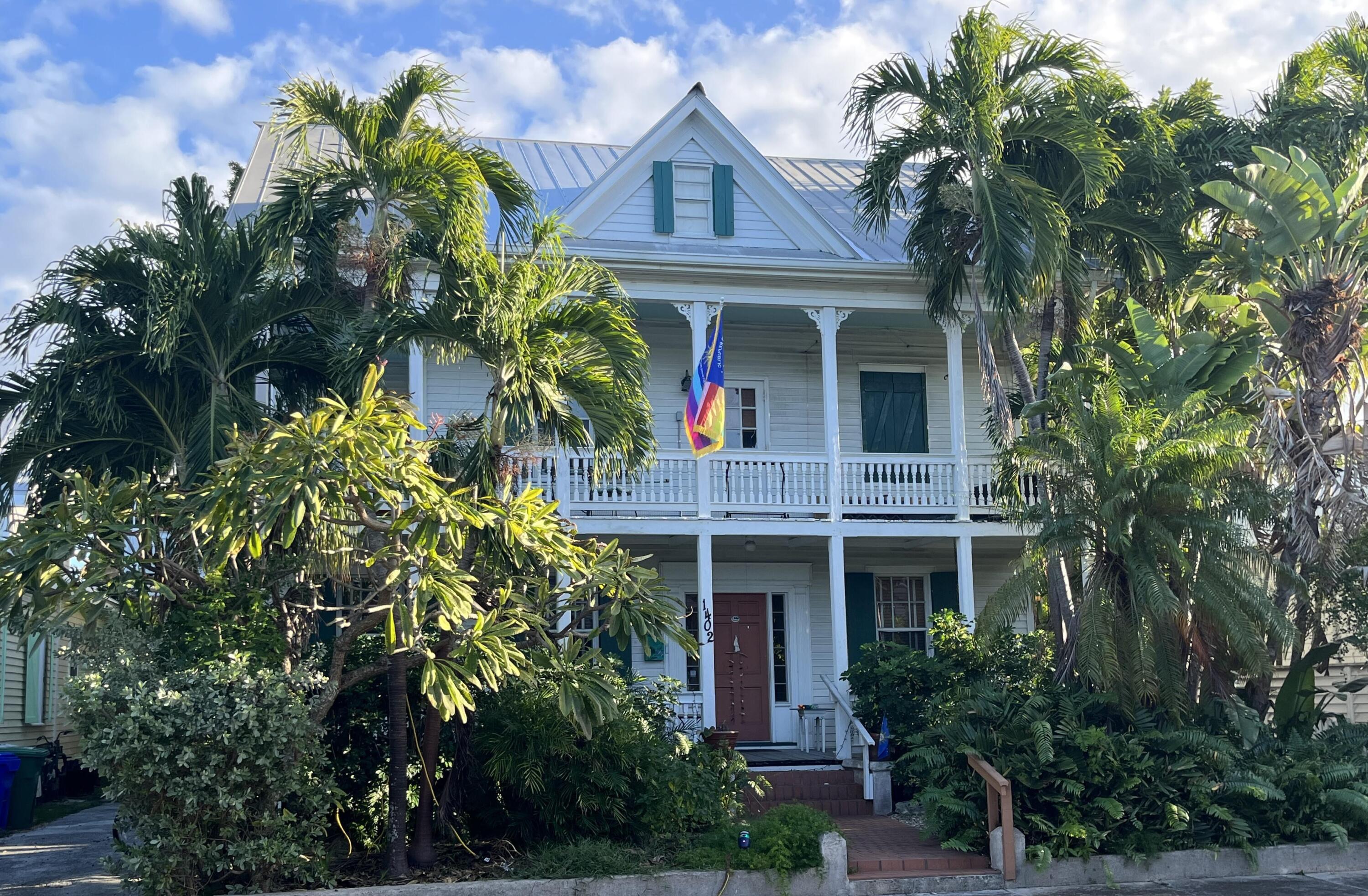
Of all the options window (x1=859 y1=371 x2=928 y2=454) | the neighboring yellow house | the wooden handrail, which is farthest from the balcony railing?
the neighboring yellow house

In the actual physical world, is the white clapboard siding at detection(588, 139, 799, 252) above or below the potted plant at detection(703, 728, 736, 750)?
above

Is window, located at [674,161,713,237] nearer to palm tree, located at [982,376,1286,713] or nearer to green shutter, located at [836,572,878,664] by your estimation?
green shutter, located at [836,572,878,664]

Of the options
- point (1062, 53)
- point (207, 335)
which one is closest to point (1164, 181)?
point (1062, 53)

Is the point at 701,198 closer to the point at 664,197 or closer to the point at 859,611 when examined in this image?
the point at 664,197

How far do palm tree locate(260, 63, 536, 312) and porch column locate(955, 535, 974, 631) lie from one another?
6.99 m

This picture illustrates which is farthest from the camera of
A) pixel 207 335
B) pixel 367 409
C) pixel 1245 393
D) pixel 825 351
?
pixel 825 351

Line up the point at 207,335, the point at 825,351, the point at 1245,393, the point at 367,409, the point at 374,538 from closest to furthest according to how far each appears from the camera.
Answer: the point at 367,409, the point at 374,538, the point at 207,335, the point at 1245,393, the point at 825,351

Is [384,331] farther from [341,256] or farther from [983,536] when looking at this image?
[983,536]

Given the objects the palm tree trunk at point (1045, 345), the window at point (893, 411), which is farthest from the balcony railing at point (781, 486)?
the window at point (893, 411)

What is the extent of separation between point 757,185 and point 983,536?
5.46 m

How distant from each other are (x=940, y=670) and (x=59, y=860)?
9012 mm

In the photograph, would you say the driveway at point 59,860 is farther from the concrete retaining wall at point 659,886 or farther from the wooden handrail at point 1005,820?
the wooden handrail at point 1005,820

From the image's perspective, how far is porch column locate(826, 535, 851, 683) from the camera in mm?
14812

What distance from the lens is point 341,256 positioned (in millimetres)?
11648
